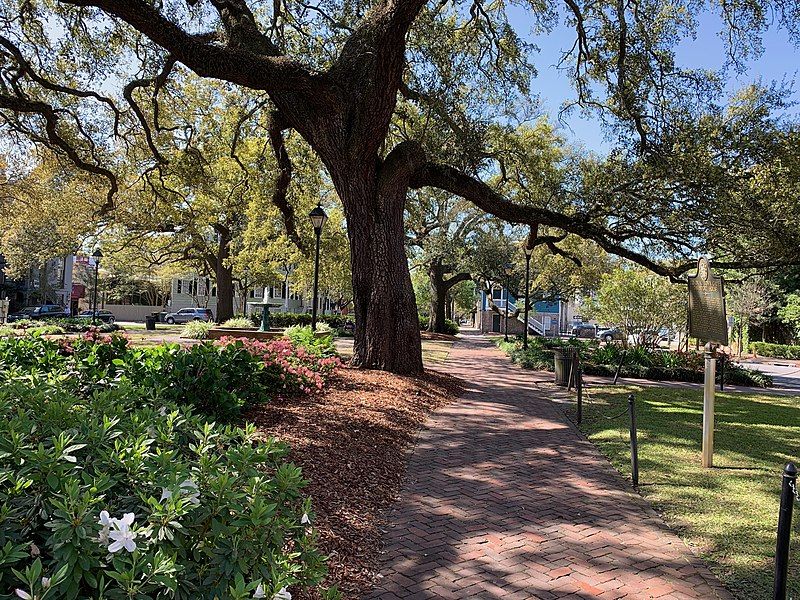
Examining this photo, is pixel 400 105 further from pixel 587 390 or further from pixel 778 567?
pixel 778 567

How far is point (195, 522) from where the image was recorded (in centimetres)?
214

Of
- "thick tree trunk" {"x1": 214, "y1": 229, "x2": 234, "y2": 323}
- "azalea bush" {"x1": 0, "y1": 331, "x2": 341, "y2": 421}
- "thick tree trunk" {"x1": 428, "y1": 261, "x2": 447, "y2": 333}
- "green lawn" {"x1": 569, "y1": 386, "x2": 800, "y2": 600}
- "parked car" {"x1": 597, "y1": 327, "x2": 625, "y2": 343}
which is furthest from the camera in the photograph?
"thick tree trunk" {"x1": 428, "y1": 261, "x2": 447, "y2": 333}

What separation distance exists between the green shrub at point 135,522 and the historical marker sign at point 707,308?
20.9 ft

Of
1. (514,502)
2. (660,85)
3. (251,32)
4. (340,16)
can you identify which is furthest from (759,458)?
(340,16)

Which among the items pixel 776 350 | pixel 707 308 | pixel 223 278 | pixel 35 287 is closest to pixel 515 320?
pixel 776 350

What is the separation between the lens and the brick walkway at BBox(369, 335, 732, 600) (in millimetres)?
3875

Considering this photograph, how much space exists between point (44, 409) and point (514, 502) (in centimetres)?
409

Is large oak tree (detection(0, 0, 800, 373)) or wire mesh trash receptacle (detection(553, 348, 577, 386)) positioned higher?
large oak tree (detection(0, 0, 800, 373))

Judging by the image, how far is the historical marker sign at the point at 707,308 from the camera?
726 centimetres

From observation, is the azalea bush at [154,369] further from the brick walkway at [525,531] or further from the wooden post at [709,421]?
the wooden post at [709,421]

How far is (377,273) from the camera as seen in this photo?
1212cm

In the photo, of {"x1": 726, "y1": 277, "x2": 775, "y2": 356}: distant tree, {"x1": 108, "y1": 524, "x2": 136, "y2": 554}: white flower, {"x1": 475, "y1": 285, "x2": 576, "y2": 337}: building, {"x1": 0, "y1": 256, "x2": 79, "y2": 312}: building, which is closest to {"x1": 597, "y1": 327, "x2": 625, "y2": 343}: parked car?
{"x1": 475, "y1": 285, "x2": 576, "y2": 337}: building

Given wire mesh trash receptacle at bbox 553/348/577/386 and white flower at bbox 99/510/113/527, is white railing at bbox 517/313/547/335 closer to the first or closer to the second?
wire mesh trash receptacle at bbox 553/348/577/386

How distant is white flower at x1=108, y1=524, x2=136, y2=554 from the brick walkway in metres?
2.32
